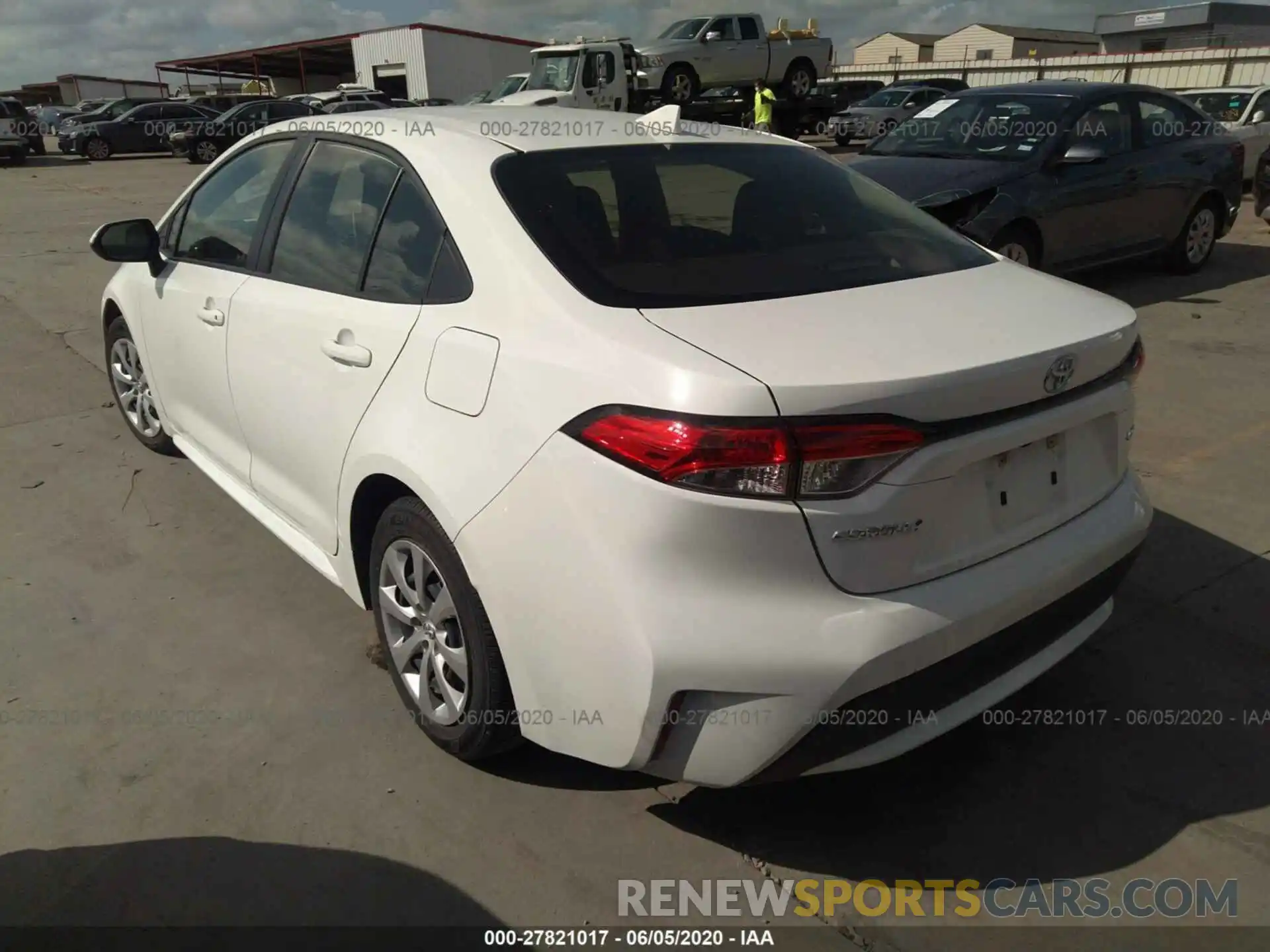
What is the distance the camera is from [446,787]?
8.63ft

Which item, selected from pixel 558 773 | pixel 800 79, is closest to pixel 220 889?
pixel 558 773

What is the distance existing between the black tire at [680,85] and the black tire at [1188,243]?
15.3m

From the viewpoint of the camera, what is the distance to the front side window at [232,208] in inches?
136

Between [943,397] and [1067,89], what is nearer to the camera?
[943,397]

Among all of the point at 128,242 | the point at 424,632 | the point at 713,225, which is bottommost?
the point at 424,632

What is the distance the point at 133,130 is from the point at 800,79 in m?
19.7

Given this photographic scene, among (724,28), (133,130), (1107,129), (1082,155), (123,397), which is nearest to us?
(123,397)

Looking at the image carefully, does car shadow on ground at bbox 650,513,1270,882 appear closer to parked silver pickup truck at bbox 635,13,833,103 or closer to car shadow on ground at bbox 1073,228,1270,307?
car shadow on ground at bbox 1073,228,1270,307

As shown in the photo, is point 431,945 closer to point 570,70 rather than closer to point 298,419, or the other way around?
point 298,419

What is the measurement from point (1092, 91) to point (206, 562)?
24.1 feet

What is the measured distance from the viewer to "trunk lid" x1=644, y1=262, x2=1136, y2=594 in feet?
6.39

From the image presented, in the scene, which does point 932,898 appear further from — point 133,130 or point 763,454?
point 133,130

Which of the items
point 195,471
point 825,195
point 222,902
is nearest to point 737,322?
point 825,195

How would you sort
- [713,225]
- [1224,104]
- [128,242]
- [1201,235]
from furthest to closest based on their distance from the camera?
[1224,104] < [1201,235] < [128,242] < [713,225]
